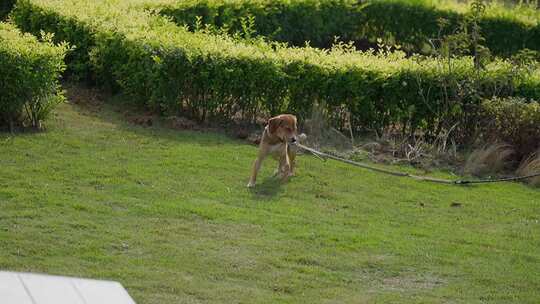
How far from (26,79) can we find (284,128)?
9.54 feet

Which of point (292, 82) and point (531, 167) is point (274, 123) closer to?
point (292, 82)

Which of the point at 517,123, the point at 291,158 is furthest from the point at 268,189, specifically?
the point at 517,123

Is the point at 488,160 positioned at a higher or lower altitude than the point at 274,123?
lower

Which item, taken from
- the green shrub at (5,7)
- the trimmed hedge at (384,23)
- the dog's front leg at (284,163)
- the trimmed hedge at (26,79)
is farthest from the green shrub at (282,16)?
the dog's front leg at (284,163)

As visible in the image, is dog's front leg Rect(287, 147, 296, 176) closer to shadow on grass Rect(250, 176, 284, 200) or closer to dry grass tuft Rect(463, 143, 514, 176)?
shadow on grass Rect(250, 176, 284, 200)

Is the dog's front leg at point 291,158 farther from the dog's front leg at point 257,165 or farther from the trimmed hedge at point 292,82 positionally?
the trimmed hedge at point 292,82

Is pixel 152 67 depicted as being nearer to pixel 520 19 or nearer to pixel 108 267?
pixel 108 267

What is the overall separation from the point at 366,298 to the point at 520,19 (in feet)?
38.9

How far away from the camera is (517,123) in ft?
37.2

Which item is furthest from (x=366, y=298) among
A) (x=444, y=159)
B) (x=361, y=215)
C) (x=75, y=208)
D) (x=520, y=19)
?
(x=520, y=19)

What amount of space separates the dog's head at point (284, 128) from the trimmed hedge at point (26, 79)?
8.87ft

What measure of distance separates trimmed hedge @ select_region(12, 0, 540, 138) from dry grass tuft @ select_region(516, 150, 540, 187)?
40.3 inches

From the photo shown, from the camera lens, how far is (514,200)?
33.6ft

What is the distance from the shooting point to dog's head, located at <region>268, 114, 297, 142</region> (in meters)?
9.79
